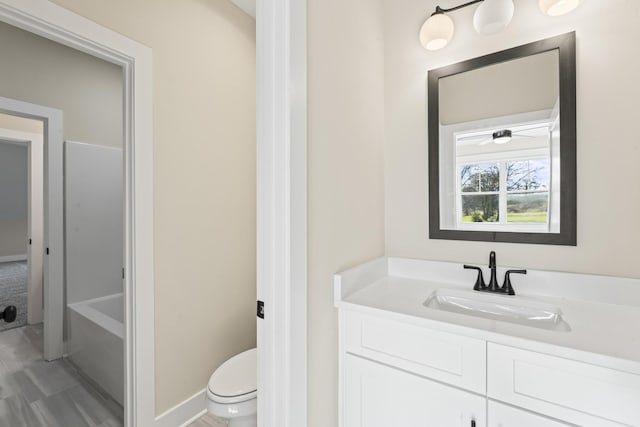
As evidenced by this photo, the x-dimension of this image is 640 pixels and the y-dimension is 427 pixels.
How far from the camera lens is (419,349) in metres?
0.98

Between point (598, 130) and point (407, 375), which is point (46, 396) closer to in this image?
point (407, 375)

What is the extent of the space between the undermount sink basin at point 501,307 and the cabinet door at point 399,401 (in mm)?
318

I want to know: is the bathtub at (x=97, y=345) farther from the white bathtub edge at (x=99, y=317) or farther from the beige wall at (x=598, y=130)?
the beige wall at (x=598, y=130)

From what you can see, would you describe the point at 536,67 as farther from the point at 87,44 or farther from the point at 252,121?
the point at 87,44

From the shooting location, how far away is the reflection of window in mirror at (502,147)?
1237 millimetres

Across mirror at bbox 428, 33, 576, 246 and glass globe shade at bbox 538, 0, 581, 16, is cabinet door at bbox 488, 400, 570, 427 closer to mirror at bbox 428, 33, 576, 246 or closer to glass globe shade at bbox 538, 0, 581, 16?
mirror at bbox 428, 33, 576, 246

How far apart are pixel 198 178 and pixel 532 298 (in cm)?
182

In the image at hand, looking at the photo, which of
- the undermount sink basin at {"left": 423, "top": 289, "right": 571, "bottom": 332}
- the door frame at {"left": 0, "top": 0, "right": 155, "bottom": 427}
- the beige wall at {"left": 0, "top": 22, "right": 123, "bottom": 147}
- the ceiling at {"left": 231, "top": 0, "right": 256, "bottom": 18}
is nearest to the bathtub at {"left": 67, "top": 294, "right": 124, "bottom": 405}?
the door frame at {"left": 0, "top": 0, "right": 155, "bottom": 427}

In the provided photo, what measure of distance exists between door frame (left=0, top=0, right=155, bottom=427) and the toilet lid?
411mm

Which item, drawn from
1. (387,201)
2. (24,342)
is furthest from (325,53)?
(24,342)

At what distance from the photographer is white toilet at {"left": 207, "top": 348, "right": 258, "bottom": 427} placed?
122 centimetres

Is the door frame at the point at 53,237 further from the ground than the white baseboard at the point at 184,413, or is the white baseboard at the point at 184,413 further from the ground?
the door frame at the point at 53,237

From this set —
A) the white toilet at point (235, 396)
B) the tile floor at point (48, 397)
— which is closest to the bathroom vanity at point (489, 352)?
the white toilet at point (235, 396)

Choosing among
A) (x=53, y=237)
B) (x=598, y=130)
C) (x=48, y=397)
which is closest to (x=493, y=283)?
(x=598, y=130)
